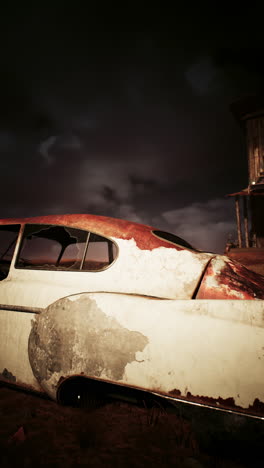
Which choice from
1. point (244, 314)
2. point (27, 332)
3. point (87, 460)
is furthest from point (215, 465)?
point (27, 332)

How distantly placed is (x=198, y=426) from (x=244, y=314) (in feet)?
2.30

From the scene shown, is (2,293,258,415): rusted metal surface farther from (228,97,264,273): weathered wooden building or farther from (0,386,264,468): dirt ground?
(228,97,264,273): weathered wooden building

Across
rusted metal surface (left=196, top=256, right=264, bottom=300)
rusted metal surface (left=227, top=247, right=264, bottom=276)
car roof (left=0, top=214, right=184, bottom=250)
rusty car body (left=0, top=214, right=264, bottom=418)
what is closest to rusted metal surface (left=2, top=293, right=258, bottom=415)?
rusty car body (left=0, top=214, right=264, bottom=418)

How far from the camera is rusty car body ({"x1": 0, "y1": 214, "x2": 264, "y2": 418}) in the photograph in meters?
1.29

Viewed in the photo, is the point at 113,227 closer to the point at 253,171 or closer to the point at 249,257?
the point at 249,257

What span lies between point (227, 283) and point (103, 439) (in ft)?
4.56

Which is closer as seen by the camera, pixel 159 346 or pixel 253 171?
pixel 159 346

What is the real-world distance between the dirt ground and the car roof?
48.7 inches

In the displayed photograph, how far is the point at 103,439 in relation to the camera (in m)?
1.62

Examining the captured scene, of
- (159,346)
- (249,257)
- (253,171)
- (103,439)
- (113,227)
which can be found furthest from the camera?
(253,171)

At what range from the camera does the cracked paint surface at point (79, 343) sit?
151 cm

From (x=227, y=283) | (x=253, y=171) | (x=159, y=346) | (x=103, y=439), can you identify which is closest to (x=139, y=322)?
(x=159, y=346)

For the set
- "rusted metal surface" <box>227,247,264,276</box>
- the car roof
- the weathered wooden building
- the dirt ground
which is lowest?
the dirt ground

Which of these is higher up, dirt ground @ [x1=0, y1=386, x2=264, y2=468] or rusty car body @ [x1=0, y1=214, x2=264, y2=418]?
rusty car body @ [x1=0, y1=214, x2=264, y2=418]
